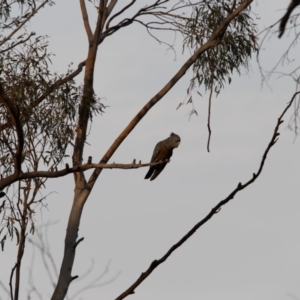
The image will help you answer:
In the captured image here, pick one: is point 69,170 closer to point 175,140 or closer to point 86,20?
point 175,140

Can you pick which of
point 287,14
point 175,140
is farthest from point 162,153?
point 287,14

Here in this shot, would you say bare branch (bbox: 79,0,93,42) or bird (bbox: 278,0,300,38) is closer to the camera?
bird (bbox: 278,0,300,38)

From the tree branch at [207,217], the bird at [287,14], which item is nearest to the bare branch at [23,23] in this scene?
the tree branch at [207,217]

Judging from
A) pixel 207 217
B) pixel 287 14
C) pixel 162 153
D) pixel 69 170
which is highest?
pixel 162 153

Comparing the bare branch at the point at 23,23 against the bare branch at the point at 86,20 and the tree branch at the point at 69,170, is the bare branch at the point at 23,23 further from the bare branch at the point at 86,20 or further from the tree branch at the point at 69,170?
the tree branch at the point at 69,170

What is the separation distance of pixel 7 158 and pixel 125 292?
133 inches

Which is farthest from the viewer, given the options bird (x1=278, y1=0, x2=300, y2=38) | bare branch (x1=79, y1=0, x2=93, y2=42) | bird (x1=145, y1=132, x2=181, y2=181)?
Result: bare branch (x1=79, y1=0, x2=93, y2=42)

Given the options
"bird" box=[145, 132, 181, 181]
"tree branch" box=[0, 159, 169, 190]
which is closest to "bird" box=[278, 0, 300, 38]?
"tree branch" box=[0, 159, 169, 190]

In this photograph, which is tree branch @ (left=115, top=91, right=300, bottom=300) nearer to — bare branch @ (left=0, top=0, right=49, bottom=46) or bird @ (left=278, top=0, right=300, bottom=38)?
bird @ (left=278, top=0, right=300, bottom=38)

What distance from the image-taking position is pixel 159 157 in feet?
25.5

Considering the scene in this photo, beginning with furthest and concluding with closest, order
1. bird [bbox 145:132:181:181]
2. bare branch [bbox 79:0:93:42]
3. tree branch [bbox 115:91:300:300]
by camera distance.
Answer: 1. bare branch [bbox 79:0:93:42]
2. bird [bbox 145:132:181:181]
3. tree branch [bbox 115:91:300:300]

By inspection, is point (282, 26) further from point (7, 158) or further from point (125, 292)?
point (7, 158)

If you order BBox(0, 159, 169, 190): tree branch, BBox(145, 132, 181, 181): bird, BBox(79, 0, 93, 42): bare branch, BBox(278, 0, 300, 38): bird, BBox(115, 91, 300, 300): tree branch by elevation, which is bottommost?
BBox(278, 0, 300, 38): bird

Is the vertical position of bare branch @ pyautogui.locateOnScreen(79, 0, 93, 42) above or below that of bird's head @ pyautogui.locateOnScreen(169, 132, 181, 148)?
above
